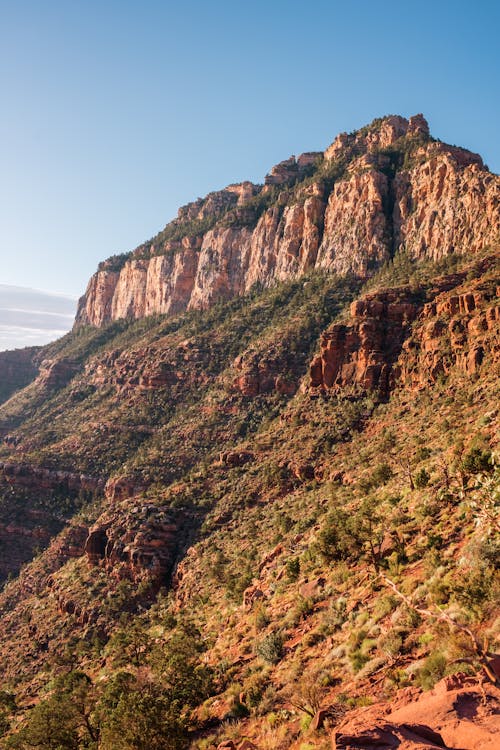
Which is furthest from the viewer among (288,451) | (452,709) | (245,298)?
(245,298)

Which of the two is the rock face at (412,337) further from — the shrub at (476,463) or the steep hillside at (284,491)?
the shrub at (476,463)

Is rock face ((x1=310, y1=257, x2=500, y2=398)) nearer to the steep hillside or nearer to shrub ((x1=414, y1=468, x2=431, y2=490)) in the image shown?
the steep hillside

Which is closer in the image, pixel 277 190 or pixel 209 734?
pixel 209 734

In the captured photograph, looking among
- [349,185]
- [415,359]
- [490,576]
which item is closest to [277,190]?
[349,185]

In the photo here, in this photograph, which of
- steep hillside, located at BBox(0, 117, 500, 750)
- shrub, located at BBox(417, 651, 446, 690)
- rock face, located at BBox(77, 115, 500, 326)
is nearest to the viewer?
shrub, located at BBox(417, 651, 446, 690)

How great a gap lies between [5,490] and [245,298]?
2234 inches

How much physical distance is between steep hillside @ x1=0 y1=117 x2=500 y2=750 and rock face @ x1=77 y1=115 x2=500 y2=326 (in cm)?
55

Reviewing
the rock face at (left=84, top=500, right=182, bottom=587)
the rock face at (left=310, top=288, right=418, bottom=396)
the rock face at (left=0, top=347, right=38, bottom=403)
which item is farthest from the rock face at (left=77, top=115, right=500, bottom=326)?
the rock face at (left=84, top=500, right=182, bottom=587)

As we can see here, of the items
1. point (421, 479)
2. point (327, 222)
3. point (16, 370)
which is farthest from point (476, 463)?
point (16, 370)

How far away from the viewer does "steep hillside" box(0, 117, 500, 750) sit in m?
14.1

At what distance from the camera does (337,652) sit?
15.6 meters

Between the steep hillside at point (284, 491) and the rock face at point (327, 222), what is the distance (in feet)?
1.81

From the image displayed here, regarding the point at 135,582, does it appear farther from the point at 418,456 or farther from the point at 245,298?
the point at 245,298

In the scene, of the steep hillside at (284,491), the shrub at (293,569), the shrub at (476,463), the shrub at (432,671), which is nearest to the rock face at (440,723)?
the steep hillside at (284,491)
